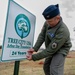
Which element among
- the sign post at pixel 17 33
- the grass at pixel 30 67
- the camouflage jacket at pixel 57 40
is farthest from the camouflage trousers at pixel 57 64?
the grass at pixel 30 67

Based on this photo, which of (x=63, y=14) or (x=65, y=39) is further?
(x=63, y=14)

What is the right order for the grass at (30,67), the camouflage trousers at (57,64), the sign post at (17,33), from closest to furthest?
the sign post at (17,33) < the camouflage trousers at (57,64) < the grass at (30,67)

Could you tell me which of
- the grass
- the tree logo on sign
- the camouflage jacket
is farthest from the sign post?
the grass

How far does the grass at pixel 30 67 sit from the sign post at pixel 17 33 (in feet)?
2.30

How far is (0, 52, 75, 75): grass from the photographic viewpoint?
7.94 feet

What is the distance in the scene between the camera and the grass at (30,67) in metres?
2.42

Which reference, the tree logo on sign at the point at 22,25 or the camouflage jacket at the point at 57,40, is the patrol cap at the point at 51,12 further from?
the tree logo on sign at the point at 22,25

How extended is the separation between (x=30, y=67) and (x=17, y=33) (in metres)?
1.03

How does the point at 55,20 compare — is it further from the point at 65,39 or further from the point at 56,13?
the point at 65,39

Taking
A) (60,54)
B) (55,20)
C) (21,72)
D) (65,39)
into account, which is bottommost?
(21,72)

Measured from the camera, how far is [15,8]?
153 cm

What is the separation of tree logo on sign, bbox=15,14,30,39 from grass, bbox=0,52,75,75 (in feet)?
2.63

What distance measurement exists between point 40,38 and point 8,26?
0.40 metres

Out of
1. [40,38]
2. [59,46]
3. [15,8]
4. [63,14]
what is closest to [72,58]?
[63,14]
